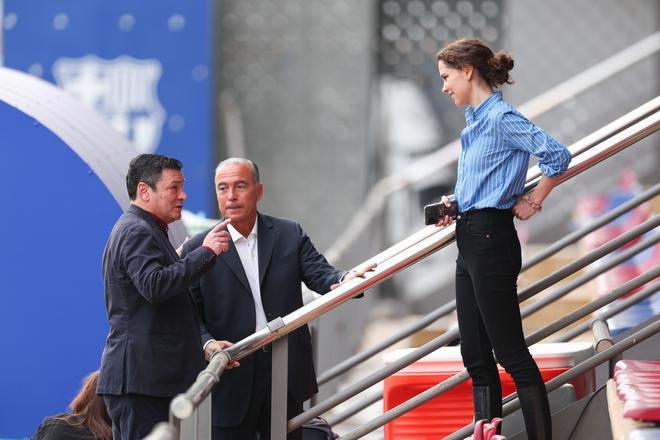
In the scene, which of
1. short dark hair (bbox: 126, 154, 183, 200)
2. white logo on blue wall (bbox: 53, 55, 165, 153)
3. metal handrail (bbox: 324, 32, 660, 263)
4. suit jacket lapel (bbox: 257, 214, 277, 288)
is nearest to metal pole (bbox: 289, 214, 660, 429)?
suit jacket lapel (bbox: 257, 214, 277, 288)

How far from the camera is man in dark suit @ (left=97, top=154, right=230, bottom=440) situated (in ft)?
11.4

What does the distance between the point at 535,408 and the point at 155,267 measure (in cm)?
111

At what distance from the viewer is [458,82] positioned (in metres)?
3.50

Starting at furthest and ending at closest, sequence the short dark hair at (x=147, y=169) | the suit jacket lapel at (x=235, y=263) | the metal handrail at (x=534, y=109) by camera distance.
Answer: the metal handrail at (x=534, y=109), the suit jacket lapel at (x=235, y=263), the short dark hair at (x=147, y=169)

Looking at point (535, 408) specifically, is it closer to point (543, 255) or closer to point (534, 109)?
point (543, 255)

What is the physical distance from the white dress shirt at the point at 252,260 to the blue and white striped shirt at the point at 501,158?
0.75 m

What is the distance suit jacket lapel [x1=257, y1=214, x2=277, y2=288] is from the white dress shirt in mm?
16

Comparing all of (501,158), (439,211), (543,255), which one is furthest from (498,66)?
(543,255)

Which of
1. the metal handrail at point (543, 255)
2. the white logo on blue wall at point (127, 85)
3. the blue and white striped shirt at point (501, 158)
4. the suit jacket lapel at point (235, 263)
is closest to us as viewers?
the blue and white striped shirt at point (501, 158)

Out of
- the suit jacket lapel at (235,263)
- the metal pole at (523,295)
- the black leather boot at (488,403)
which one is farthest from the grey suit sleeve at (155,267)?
the black leather boot at (488,403)

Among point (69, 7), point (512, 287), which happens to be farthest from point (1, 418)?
point (69, 7)

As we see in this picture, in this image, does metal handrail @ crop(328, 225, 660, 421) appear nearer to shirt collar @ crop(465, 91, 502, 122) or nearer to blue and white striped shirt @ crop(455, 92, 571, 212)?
blue and white striped shirt @ crop(455, 92, 571, 212)

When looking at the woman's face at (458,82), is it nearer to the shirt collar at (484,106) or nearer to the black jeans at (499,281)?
the shirt collar at (484,106)

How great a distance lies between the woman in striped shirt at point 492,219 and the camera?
3.34m
